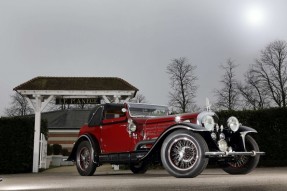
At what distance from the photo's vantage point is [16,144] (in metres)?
14.5

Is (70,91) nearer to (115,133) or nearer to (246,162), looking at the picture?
(115,133)

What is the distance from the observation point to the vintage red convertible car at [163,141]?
637 cm

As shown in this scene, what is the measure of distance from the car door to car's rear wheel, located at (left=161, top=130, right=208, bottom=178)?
6.51 feet

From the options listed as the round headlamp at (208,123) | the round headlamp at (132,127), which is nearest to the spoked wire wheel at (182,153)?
the round headlamp at (208,123)

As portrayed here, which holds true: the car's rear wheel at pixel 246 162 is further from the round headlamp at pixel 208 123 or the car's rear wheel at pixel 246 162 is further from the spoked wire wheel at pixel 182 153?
the spoked wire wheel at pixel 182 153

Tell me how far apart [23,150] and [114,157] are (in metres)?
7.17

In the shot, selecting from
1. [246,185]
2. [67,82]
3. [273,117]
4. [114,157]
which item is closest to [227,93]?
[273,117]

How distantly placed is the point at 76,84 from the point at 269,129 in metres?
8.06

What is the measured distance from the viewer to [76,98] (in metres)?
14.9

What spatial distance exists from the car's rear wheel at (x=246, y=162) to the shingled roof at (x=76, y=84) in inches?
284

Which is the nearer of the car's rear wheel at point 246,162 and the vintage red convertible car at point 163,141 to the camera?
the vintage red convertible car at point 163,141

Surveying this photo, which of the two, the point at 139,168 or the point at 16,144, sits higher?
the point at 16,144

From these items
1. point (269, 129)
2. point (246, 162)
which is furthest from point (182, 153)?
point (269, 129)

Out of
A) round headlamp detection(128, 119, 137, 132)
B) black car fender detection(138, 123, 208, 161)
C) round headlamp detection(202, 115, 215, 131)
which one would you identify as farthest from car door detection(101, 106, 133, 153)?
round headlamp detection(202, 115, 215, 131)
